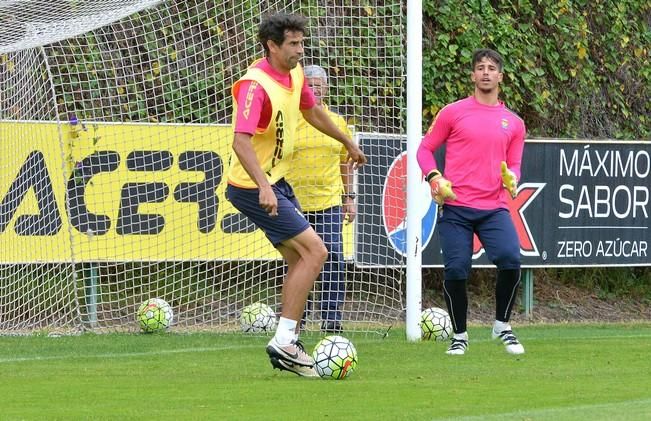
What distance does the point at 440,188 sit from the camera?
923 cm

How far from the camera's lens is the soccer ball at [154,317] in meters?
11.5

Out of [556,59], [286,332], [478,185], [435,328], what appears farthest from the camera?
[556,59]

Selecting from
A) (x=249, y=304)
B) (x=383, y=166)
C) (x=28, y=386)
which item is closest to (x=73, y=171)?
(x=249, y=304)

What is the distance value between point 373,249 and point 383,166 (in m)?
0.77

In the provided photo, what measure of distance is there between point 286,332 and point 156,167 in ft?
15.5

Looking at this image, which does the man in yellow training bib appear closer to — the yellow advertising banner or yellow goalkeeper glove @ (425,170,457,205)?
yellow goalkeeper glove @ (425,170,457,205)

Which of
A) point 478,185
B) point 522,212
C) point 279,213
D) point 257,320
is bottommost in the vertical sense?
point 257,320

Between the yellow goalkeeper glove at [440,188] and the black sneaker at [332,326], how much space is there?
1.90 m

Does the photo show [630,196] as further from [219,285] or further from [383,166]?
[219,285]

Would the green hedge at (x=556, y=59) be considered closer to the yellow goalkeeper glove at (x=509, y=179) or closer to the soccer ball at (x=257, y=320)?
the soccer ball at (x=257, y=320)

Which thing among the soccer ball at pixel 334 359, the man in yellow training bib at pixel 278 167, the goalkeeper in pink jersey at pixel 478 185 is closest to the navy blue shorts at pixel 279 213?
the man in yellow training bib at pixel 278 167

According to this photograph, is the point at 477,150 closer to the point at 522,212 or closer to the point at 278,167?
the point at 278,167

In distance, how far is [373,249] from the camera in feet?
40.5

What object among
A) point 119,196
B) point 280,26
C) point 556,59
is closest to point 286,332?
point 280,26
